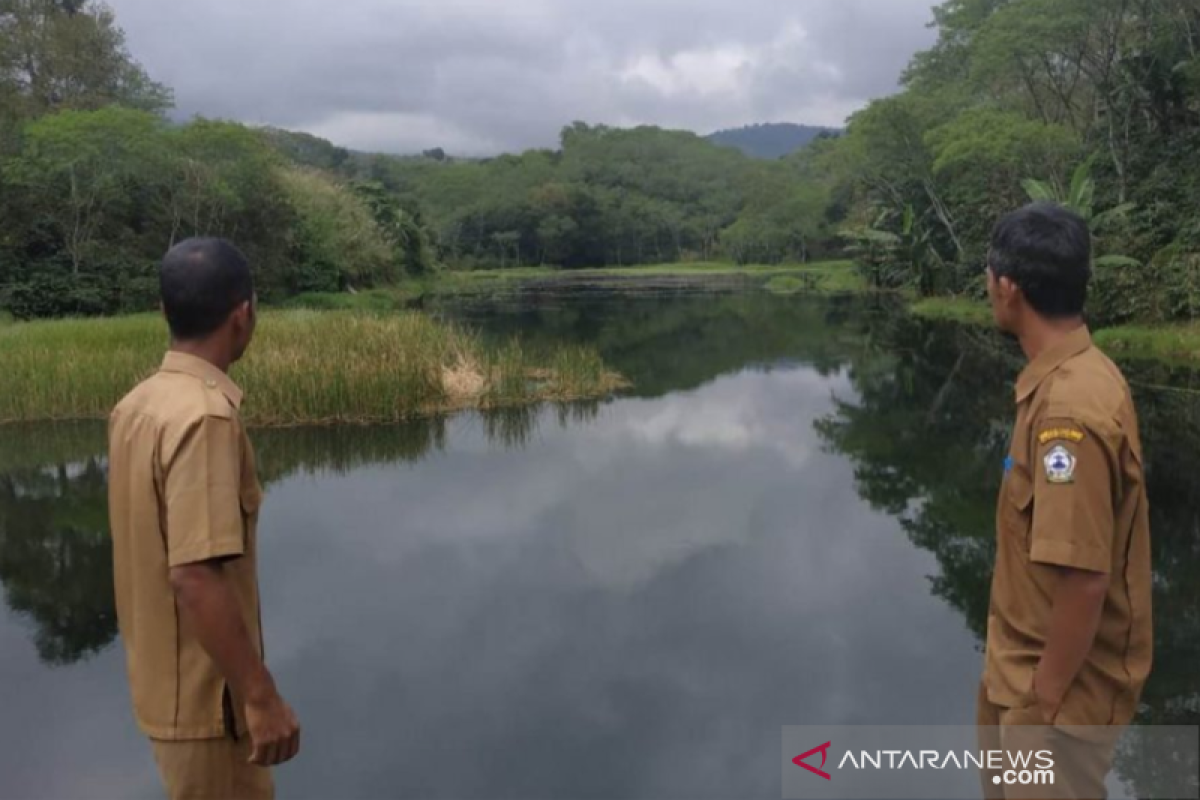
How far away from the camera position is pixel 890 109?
26.4 metres

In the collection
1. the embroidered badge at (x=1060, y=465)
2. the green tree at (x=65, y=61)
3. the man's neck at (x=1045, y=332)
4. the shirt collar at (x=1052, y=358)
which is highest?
the green tree at (x=65, y=61)

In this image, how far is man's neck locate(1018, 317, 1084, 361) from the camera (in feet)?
6.41

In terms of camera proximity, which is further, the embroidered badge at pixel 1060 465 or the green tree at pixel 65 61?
the green tree at pixel 65 61

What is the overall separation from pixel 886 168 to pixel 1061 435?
28667mm

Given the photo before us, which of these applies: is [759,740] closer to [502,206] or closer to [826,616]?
[826,616]

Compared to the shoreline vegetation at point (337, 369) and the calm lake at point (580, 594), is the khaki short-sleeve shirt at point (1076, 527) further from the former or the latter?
the shoreline vegetation at point (337, 369)

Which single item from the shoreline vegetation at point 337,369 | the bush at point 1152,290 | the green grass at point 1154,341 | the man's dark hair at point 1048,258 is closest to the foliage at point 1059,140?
the bush at point 1152,290

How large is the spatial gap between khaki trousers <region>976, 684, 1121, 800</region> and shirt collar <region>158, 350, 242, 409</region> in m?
1.67

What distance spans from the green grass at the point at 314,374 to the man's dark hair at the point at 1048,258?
413 inches

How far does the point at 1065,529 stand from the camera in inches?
71.6

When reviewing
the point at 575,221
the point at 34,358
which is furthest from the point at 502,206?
the point at 34,358

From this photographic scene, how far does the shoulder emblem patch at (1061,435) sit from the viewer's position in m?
1.81

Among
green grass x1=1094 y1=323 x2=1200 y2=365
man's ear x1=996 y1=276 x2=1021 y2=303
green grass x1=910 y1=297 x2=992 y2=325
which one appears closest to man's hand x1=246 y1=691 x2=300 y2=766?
man's ear x1=996 y1=276 x2=1021 y2=303

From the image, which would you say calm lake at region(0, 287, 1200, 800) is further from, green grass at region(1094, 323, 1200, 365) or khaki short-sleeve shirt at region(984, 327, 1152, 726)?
green grass at region(1094, 323, 1200, 365)
